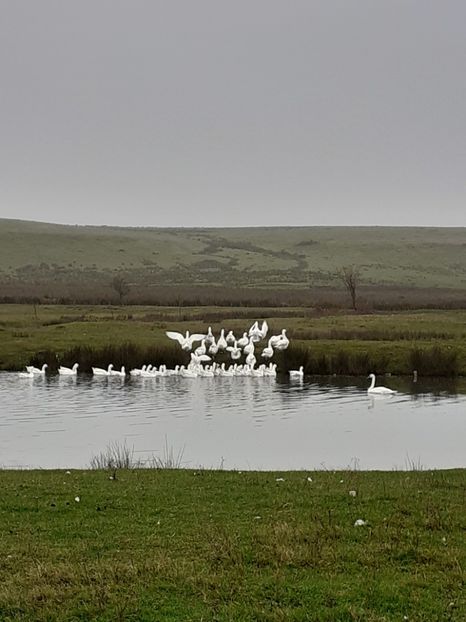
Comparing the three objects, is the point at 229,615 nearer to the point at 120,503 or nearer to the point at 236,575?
the point at 236,575

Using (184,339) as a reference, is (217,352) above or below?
below

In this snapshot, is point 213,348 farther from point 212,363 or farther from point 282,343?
point 282,343

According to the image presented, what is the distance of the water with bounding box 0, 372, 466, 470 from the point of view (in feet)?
73.0

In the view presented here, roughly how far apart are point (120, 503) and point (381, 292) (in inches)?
3965

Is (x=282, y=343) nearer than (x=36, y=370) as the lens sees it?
No

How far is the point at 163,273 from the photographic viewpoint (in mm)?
131625

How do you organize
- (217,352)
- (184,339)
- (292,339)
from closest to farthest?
1. (184,339)
2. (292,339)
3. (217,352)

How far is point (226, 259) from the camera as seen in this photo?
149m

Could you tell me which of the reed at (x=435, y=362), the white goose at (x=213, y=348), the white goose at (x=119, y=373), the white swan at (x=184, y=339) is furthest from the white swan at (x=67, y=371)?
the reed at (x=435, y=362)

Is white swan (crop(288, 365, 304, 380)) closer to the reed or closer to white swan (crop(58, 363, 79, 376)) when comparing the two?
the reed

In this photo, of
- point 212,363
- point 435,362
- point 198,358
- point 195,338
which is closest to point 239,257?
point 212,363

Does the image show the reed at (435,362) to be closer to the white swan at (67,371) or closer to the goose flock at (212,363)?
the goose flock at (212,363)

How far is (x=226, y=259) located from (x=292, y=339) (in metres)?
102

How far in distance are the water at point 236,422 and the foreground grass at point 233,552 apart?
26.0ft
